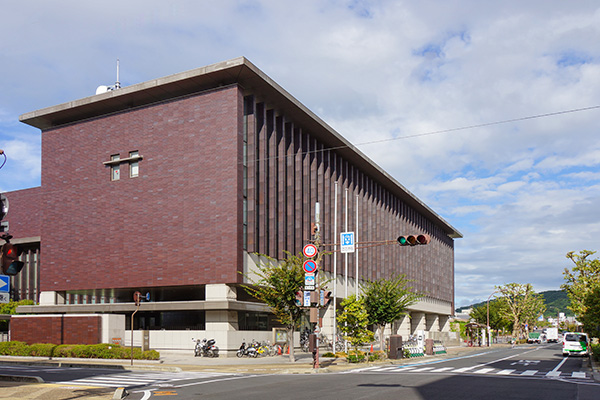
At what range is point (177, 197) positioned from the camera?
4494 cm

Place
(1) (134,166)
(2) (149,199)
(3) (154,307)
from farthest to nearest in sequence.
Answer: (1) (134,166) → (2) (149,199) → (3) (154,307)

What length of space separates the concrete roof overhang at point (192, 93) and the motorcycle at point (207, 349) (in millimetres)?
19213

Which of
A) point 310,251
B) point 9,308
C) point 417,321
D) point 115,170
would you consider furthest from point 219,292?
point 417,321

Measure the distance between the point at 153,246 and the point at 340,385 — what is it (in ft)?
94.4

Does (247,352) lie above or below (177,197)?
below

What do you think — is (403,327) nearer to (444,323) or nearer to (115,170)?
(444,323)

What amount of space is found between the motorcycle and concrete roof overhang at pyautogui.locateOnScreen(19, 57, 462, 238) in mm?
19213

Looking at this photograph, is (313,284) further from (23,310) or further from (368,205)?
(368,205)

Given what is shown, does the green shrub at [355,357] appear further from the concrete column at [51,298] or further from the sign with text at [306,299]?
the concrete column at [51,298]

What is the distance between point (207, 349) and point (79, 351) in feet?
27.2

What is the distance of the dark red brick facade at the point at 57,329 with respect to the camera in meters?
40.3

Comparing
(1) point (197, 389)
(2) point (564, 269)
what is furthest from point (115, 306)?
(2) point (564, 269)

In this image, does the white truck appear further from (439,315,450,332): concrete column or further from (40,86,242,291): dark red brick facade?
(40,86,242,291): dark red brick facade

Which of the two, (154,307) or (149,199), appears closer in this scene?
(154,307)
